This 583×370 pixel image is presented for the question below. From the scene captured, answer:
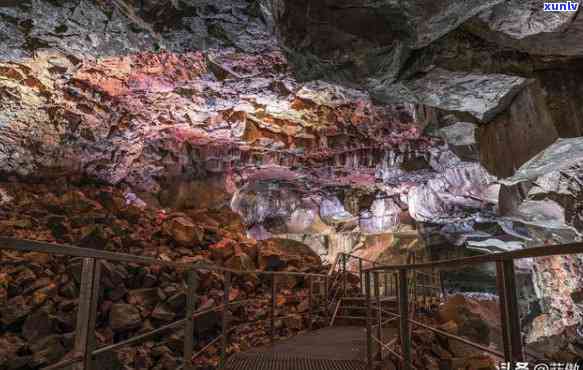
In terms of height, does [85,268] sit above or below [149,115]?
below

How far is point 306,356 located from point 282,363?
0.36m

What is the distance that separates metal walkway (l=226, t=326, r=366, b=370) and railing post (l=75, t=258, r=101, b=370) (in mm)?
2440

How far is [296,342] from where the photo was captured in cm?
509

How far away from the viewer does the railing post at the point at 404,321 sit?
254cm

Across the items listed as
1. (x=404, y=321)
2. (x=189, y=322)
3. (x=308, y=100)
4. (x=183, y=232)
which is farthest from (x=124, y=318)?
(x=308, y=100)

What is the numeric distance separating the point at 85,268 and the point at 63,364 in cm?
36

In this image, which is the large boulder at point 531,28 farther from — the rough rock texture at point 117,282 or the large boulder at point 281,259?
the large boulder at point 281,259

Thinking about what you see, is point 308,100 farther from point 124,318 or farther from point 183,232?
point 124,318

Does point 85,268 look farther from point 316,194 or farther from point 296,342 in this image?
point 316,194

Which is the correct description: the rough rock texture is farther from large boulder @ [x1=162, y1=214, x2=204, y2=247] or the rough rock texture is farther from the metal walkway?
the metal walkway

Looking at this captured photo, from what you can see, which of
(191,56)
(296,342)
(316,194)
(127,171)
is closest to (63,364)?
(296,342)

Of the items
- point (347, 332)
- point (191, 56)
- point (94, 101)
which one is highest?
point (191, 56)

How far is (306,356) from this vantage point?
409cm

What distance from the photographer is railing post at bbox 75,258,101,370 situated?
150 centimetres
